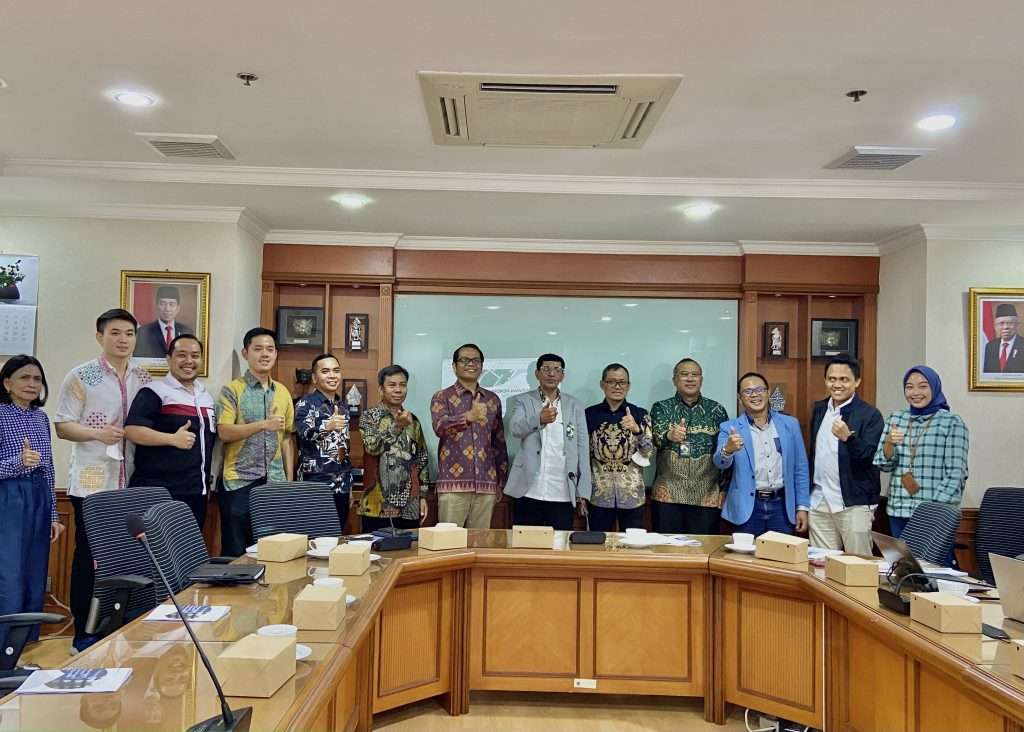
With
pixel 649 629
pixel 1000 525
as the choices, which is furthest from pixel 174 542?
pixel 1000 525

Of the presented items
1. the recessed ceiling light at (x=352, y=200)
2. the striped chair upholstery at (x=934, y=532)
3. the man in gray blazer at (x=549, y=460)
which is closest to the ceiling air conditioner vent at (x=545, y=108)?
the recessed ceiling light at (x=352, y=200)

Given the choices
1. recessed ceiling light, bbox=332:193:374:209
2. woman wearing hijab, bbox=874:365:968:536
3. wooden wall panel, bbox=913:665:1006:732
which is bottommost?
wooden wall panel, bbox=913:665:1006:732

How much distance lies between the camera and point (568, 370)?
231 inches

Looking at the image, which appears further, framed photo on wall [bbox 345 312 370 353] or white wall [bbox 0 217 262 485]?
framed photo on wall [bbox 345 312 370 353]

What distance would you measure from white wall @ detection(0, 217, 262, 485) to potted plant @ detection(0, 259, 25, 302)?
4.5 inches

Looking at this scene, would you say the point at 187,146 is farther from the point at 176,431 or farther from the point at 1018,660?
the point at 1018,660

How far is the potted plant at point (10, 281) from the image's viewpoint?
16.4ft

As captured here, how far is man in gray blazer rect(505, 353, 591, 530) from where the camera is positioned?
4.81 metres

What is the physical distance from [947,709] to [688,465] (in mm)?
2850

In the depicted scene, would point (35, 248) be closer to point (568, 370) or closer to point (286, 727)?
point (568, 370)

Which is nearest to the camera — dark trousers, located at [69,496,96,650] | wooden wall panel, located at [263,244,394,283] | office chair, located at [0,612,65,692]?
office chair, located at [0,612,65,692]

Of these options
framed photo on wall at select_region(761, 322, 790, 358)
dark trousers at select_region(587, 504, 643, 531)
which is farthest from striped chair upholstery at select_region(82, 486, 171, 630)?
framed photo on wall at select_region(761, 322, 790, 358)

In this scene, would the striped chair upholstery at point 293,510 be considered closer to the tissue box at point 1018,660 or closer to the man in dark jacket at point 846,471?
the tissue box at point 1018,660

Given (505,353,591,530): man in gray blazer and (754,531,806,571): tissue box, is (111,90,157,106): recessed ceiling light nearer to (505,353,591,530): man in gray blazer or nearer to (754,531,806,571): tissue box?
(505,353,591,530): man in gray blazer
